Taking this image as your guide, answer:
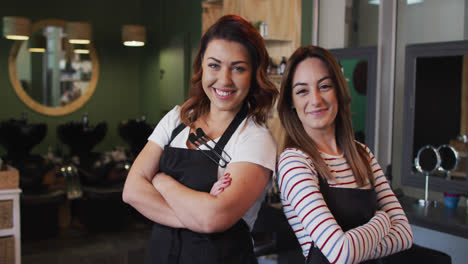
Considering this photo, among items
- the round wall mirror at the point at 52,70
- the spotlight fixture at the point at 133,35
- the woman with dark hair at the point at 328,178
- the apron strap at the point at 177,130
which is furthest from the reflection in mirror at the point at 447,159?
the round wall mirror at the point at 52,70

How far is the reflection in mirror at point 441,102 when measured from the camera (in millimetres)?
2834

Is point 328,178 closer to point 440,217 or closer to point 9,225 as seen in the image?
point 440,217

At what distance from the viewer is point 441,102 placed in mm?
2922

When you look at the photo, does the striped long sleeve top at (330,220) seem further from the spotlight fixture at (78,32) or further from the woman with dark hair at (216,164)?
the spotlight fixture at (78,32)

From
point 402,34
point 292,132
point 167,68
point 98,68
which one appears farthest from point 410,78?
point 98,68

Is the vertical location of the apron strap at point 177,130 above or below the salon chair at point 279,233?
above

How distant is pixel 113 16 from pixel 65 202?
2642 mm

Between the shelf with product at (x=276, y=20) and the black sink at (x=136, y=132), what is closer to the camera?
the shelf with product at (x=276, y=20)

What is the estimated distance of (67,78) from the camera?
6043mm

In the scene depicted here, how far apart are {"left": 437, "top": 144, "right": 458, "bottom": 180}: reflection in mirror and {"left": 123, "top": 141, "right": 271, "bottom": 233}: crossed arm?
1.92 meters

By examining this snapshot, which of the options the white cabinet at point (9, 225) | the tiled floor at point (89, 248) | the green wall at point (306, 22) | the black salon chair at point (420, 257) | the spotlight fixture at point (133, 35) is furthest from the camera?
the spotlight fixture at point (133, 35)

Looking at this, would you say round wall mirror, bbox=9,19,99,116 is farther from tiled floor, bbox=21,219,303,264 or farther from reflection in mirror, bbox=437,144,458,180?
reflection in mirror, bbox=437,144,458,180

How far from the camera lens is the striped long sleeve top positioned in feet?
4.31

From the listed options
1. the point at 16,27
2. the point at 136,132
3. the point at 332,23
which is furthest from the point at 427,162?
the point at 16,27
